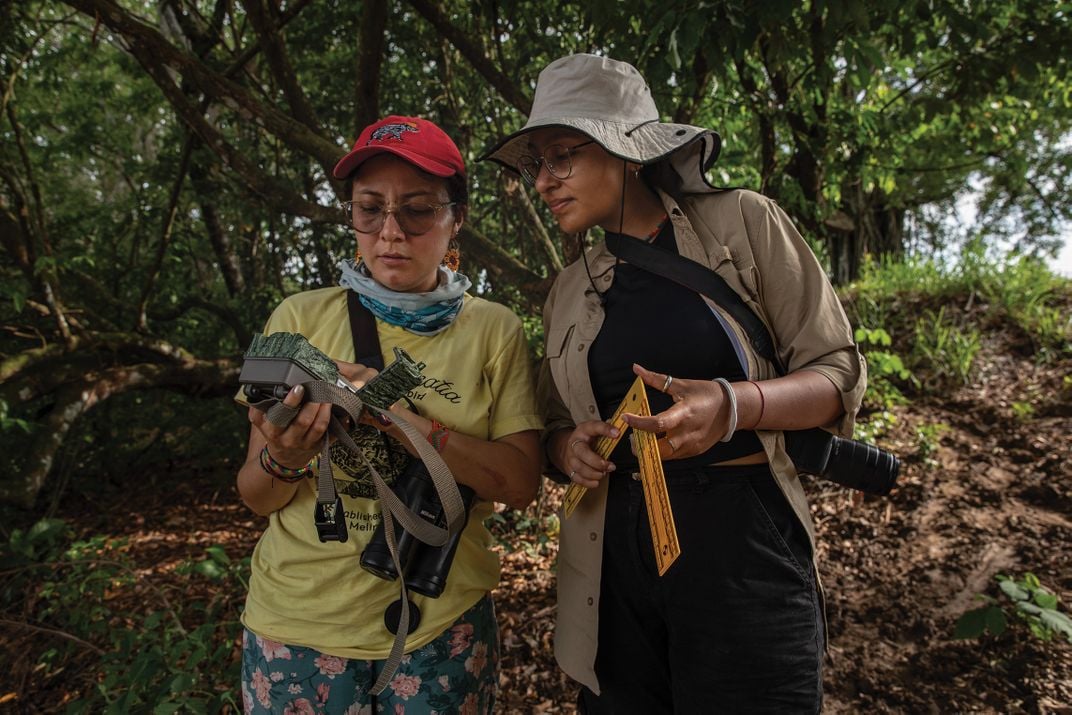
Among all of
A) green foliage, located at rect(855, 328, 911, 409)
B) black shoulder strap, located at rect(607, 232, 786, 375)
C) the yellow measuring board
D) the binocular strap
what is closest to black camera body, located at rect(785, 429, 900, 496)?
black shoulder strap, located at rect(607, 232, 786, 375)

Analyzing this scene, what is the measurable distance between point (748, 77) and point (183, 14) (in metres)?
4.06

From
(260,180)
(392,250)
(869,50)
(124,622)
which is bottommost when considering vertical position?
(124,622)

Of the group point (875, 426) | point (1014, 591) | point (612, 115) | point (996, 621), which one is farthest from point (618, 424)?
point (875, 426)

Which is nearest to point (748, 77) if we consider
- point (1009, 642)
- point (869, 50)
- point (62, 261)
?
point (869, 50)

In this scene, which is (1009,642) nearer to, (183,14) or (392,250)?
(392,250)

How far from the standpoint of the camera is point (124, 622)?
11.7 ft

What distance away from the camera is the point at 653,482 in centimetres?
125

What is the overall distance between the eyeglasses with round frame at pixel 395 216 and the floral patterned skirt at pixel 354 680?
3.32 feet

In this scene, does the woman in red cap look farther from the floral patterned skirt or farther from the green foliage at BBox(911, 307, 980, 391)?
the green foliage at BBox(911, 307, 980, 391)

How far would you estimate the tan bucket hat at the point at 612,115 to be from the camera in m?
1.54

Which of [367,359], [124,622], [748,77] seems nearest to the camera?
[367,359]

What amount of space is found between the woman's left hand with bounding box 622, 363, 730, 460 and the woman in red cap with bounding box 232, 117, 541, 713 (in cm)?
44

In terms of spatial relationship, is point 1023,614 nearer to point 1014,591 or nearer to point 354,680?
point 1014,591

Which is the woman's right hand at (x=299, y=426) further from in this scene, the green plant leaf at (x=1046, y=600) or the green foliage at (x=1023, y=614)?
the green plant leaf at (x=1046, y=600)
